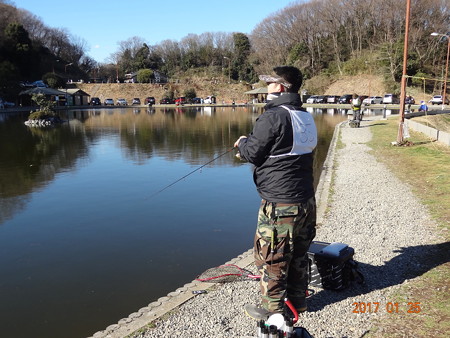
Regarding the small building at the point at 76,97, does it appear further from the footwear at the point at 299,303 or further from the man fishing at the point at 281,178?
the footwear at the point at 299,303

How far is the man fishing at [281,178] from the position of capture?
9.50 ft

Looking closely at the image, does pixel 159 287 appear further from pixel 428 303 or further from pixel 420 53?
pixel 420 53

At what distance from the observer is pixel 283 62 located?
69.0m

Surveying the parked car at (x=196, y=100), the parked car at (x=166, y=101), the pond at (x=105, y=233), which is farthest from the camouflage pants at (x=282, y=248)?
the parked car at (x=196, y=100)

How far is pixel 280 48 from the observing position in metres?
70.1

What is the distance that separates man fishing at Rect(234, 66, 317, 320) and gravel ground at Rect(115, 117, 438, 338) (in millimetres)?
498

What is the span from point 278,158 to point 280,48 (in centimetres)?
7108

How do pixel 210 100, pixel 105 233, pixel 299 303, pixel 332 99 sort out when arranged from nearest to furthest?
1. pixel 299 303
2. pixel 105 233
3. pixel 332 99
4. pixel 210 100

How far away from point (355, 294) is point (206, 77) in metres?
75.8

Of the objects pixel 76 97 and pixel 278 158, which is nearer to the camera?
pixel 278 158

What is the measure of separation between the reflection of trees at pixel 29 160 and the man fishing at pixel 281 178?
239 inches

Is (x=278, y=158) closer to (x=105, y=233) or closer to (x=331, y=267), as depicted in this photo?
(x=331, y=267)
